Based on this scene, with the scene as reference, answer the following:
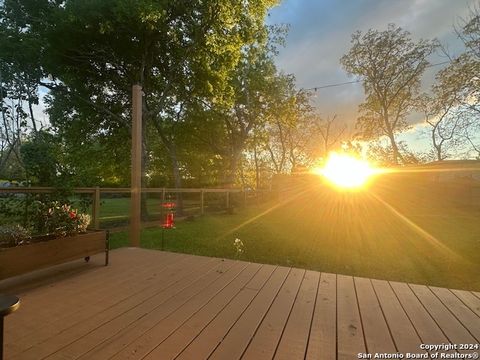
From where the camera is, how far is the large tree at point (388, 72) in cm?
1833

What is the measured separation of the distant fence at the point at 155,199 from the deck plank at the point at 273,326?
283 centimetres

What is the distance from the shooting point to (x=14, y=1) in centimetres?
852

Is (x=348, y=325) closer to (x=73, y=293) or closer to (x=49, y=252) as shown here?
(x=73, y=293)

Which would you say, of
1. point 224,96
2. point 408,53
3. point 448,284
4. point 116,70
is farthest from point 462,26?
point 116,70

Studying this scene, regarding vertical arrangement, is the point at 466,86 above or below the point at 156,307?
above

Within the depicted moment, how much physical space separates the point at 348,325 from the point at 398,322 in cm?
42

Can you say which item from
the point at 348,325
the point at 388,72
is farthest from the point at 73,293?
the point at 388,72

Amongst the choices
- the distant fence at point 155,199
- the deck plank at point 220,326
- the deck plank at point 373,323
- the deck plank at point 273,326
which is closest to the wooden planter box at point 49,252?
the distant fence at point 155,199

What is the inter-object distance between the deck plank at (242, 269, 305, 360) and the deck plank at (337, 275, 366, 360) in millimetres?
388

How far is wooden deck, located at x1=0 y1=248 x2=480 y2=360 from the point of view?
1783 mm

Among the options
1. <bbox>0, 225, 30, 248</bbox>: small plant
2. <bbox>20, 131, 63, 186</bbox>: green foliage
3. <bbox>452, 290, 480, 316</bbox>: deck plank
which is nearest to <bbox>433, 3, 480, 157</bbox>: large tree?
<bbox>452, 290, 480, 316</bbox>: deck plank

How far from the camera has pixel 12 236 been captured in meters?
2.73

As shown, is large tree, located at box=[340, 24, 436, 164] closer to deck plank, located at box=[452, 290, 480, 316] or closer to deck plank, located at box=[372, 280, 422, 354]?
deck plank, located at box=[452, 290, 480, 316]

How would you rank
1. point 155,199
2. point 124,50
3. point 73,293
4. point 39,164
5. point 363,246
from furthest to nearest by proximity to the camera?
point 155,199 → point 124,50 → point 363,246 → point 39,164 → point 73,293
